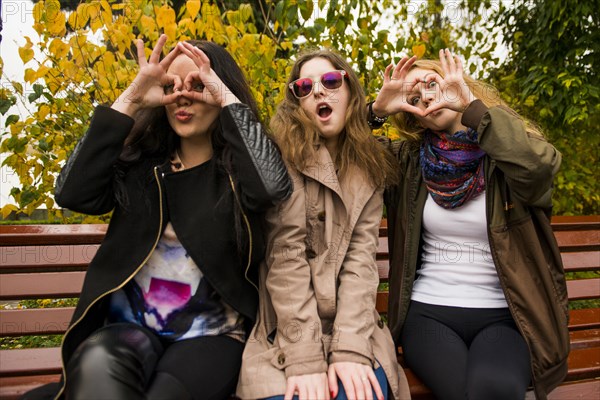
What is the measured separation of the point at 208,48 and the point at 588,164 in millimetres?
5710

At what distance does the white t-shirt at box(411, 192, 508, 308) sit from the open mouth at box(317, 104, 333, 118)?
607 millimetres

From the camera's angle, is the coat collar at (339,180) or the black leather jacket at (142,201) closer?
the black leather jacket at (142,201)

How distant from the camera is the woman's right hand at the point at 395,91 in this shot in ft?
7.86

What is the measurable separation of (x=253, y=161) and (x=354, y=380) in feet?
2.74

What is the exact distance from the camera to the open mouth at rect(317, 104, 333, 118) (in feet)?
7.49

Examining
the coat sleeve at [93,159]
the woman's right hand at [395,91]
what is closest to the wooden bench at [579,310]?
the woman's right hand at [395,91]

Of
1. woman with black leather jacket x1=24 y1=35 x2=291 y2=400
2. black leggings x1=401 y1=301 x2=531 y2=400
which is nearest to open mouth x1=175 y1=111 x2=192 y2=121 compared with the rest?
woman with black leather jacket x1=24 y1=35 x2=291 y2=400

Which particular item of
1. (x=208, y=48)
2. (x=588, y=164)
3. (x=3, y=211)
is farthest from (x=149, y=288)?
(x=588, y=164)

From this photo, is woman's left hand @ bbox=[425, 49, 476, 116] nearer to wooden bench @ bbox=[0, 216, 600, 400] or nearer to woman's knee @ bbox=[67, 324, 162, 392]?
wooden bench @ bbox=[0, 216, 600, 400]

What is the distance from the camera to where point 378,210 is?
2.28 metres

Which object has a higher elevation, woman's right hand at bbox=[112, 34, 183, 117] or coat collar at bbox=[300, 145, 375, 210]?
woman's right hand at bbox=[112, 34, 183, 117]

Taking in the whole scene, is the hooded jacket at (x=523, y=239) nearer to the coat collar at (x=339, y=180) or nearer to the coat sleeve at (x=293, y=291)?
the coat collar at (x=339, y=180)

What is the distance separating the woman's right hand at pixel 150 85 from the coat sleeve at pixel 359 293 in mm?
906

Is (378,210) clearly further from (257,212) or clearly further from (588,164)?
(588,164)
